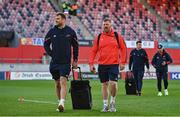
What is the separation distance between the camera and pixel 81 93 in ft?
47.8

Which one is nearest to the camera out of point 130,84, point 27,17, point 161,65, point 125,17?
point 130,84

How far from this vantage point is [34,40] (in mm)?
43656

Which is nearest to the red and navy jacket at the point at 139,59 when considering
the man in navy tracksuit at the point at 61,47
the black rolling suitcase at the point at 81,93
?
the black rolling suitcase at the point at 81,93

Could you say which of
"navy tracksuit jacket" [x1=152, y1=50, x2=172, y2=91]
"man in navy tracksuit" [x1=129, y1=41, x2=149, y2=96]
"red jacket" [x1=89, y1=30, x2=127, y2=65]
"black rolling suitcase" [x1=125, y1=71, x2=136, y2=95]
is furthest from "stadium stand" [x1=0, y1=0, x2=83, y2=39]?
"red jacket" [x1=89, y1=30, x2=127, y2=65]

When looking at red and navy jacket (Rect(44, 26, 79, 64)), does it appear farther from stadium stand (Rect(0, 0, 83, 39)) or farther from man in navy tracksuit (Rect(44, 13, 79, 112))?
stadium stand (Rect(0, 0, 83, 39))

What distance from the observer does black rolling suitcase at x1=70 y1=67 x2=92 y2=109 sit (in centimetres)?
1452

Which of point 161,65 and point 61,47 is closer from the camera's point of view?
point 61,47

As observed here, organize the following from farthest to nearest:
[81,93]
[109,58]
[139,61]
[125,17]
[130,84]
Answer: [125,17] < [130,84] < [139,61] < [81,93] < [109,58]

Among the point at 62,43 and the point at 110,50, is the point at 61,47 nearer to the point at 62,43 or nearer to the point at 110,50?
the point at 62,43

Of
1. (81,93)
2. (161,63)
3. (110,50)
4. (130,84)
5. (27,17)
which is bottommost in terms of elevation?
(81,93)

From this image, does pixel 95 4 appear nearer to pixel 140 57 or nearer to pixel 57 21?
pixel 140 57

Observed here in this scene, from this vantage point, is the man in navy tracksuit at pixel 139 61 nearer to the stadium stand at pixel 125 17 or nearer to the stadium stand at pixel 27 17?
the stadium stand at pixel 27 17

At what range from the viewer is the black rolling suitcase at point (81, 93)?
572 inches

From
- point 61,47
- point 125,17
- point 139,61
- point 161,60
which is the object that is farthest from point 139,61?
point 125,17
